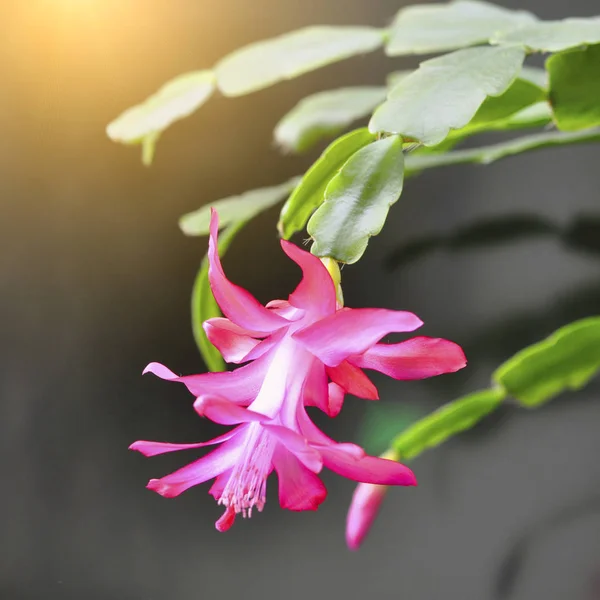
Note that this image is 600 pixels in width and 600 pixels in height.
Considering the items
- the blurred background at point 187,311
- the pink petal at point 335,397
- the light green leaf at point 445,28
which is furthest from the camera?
the blurred background at point 187,311

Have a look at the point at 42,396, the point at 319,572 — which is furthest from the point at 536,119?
the point at 42,396

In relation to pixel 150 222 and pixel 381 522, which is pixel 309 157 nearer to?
pixel 150 222

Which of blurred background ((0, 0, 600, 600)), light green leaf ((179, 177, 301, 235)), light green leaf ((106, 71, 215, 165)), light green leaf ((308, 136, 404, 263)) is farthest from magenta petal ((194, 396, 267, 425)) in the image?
blurred background ((0, 0, 600, 600))

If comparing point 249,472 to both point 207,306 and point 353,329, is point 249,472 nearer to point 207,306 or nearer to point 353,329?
point 353,329

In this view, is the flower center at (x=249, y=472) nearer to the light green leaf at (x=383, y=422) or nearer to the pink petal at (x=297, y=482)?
the pink petal at (x=297, y=482)

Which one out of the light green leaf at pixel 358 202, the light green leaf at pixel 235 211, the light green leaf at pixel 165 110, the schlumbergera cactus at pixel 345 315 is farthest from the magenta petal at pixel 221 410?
the light green leaf at pixel 165 110

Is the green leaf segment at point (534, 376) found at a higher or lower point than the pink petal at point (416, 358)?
lower
